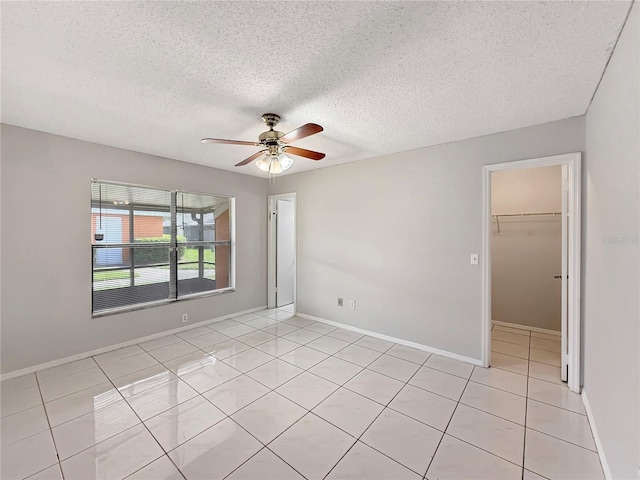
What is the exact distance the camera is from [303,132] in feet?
6.45

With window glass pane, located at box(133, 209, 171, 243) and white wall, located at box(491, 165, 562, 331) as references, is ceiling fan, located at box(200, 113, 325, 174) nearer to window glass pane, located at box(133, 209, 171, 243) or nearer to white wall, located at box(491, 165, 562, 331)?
window glass pane, located at box(133, 209, 171, 243)

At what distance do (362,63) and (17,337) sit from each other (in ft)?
13.0

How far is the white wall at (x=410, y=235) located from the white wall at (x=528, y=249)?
4.19 feet

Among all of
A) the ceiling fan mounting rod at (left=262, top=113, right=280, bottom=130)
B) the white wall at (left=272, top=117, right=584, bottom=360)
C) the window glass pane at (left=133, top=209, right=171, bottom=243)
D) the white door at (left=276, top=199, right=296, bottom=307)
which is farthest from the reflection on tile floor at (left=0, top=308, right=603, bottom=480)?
the ceiling fan mounting rod at (left=262, top=113, right=280, bottom=130)

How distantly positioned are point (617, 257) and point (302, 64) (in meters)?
2.12

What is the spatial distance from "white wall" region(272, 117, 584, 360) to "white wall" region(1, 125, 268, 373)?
2.38m

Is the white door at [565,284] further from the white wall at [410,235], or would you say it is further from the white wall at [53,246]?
the white wall at [53,246]

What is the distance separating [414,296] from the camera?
3.30 metres

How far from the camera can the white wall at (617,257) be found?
1201 mm

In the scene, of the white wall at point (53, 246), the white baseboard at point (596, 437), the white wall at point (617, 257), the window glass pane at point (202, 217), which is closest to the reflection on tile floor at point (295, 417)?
the white baseboard at point (596, 437)

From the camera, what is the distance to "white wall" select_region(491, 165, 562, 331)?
12.0 feet

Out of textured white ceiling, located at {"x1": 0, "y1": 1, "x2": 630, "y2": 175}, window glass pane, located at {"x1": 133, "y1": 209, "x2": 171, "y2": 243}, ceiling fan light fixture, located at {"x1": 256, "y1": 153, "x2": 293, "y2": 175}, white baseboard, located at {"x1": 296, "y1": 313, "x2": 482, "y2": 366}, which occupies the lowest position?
white baseboard, located at {"x1": 296, "y1": 313, "x2": 482, "y2": 366}

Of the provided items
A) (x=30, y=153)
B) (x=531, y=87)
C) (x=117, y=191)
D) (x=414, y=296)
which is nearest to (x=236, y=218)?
(x=117, y=191)

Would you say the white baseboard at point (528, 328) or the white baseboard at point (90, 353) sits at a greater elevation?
the white baseboard at point (528, 328)
